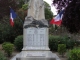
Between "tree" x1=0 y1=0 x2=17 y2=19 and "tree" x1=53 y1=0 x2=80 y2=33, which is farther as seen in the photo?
"tree" x1=0 y1=0 x2=17 y2=19

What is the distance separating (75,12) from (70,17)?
2.11ft

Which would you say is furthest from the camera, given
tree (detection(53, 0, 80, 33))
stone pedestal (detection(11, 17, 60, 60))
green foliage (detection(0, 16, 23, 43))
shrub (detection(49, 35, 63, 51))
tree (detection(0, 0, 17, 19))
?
green foliage (detection(0, 16, 23, 43))

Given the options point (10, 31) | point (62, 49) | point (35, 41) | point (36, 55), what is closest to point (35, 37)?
point (35, 41)

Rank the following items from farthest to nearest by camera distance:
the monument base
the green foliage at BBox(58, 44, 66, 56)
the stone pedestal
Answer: the green foliage at BBox(58, 44, 66, 56) < the stone pedestal < the monument base

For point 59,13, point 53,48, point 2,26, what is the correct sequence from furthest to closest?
point 2,26 → point 53,48 → point 59,13

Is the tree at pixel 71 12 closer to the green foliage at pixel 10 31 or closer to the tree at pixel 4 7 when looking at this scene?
the tree at pixel 4 7

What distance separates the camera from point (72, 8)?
1927 centimetres

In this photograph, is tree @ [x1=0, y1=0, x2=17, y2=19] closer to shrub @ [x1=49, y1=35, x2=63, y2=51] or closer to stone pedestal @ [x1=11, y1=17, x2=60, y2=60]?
shrub @ [x1=49, y1=35, x2=63, y2=51]

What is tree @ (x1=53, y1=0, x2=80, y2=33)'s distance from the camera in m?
18.9

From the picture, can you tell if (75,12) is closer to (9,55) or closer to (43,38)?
(43,38)

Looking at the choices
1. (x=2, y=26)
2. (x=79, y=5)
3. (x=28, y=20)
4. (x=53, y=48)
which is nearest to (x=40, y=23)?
(x=28, y=20)

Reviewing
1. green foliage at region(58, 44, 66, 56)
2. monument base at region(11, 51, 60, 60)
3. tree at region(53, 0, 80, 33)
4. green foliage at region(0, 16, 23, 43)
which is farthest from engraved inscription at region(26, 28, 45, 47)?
green foliage at region(0, 16, 23, 43)

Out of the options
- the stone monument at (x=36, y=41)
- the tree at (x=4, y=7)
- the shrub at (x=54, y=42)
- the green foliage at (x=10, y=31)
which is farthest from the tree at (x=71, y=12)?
the green foliage at (x=10, y=31)

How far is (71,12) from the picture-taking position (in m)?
19.2
